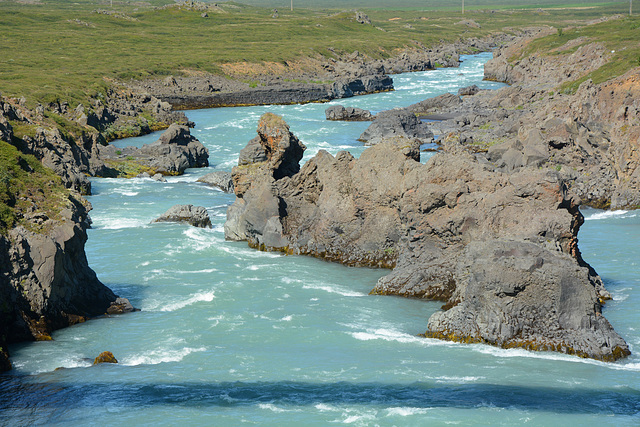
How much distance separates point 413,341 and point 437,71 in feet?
459

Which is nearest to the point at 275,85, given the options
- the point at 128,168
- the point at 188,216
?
the point at 128,168

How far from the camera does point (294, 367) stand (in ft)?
71.3

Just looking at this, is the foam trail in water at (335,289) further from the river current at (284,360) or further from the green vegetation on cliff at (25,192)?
the green vegetation on cliff at (25,192)

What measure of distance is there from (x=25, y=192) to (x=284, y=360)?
12.8 metres

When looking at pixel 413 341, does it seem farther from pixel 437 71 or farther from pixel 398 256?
pixel 437 71

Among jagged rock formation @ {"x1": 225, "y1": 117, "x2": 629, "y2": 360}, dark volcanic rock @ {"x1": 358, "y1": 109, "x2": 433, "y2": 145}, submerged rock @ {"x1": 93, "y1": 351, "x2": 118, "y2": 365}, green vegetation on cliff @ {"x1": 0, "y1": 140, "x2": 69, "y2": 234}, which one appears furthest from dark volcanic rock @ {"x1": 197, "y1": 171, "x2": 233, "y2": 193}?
submerged rock @ {"x1": 93, "y1": 351, "x2": 118, "y2": 365}

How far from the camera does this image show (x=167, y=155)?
5938 centimetres

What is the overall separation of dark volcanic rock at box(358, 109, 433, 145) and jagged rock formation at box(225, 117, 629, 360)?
100 ft

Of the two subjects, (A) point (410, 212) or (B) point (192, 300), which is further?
(A) point (410, 212)

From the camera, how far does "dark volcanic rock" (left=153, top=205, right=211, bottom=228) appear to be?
4009cm

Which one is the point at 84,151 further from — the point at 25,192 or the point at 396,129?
the point at 25,192

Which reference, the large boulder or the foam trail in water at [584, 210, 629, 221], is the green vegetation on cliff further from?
the foam trail in water at [584, 210, 629, 221]

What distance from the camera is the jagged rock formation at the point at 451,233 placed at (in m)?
22.3

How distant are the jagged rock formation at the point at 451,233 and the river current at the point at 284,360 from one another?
90cm
